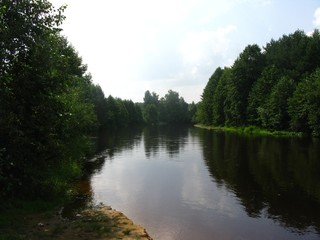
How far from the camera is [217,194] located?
26.0 meters

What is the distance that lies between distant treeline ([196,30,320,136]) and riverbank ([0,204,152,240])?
60.7 m

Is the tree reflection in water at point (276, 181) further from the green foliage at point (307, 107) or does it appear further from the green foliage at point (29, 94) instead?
the green foliage at point (307, 107)

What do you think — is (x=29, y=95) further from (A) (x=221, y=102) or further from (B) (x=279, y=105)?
(A) (x=221, y=102)

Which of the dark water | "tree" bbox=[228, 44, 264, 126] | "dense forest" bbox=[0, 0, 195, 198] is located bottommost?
the dark water


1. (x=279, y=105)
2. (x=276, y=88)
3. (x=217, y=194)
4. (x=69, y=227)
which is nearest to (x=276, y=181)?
(x=217, y=194)

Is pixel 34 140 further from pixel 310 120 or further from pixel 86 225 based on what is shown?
pixel 310 120

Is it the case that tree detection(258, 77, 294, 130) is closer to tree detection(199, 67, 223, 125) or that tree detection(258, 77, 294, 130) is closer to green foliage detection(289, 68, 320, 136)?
green foliage detection(289, 68, 320, 136)

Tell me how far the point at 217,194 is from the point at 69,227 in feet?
42.2

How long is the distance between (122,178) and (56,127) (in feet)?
42.4

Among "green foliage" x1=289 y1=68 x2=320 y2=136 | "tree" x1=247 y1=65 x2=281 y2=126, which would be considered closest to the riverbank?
"green foliage" x1=289 y1=68 x2=320 y2=136

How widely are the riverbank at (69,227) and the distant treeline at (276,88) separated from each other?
60666mm

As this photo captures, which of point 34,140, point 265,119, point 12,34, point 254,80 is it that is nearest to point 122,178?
point 34,140

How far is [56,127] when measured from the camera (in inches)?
825

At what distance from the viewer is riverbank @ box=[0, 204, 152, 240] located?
14734 millimetres
